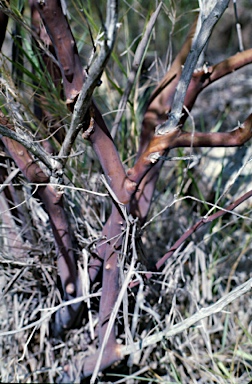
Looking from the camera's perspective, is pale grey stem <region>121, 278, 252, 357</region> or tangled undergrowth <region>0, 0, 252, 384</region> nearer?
pale grey stem <region>121, 278, 252, 357</region>

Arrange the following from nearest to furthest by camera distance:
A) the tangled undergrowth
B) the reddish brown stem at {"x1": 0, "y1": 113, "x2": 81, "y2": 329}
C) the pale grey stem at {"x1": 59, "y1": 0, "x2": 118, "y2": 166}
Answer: the pale grey stem at {"x1": 59, "y1": 0, "x2": 118, "y2": 166} → the reddish brown stem at {"x1": 0, "y1": 113, "x2": 81, "y2": 329} → the tangled undergrowth

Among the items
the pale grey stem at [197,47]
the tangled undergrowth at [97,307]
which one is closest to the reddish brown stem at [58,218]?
the tangled undergrowth at [97,307]

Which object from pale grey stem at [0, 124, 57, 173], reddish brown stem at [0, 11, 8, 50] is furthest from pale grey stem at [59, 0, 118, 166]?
reddish brown stem at [0, 11, 8, 50]

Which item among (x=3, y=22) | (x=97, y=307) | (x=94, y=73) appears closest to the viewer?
(x=94, y=73)

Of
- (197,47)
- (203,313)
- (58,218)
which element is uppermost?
(197,47)

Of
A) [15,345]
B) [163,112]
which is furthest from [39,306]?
[163,112]

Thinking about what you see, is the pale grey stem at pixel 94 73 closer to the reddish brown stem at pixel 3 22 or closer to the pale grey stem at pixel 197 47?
the pale grey stem at pixel 197 47

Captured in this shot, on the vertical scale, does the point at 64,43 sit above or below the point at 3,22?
below

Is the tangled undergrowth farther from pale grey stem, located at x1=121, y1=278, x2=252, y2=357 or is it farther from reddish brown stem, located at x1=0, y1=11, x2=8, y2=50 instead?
reddish brown stem, located at x1=0, y1=11, x2=8, y2=50

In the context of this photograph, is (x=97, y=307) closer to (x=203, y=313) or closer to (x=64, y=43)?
(x=203, y=313)

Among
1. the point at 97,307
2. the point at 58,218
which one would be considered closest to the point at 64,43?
the point at 58,218

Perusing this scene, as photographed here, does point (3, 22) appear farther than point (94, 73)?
Yes

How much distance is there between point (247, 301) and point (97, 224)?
45cm

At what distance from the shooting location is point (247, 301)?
112 centimetres
